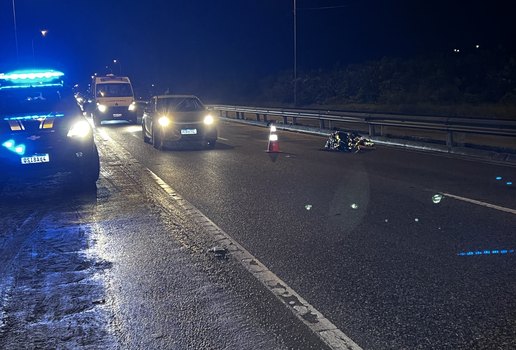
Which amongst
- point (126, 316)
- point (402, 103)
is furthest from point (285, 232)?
point (402, 103)

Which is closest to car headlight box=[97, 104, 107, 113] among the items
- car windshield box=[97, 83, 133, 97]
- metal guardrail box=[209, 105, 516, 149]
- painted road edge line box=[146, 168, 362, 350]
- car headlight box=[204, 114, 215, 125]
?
car windshield box=[97, 83, 133, 97]

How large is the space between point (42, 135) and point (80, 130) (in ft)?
2.28

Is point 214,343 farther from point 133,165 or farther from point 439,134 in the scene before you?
point 439,134

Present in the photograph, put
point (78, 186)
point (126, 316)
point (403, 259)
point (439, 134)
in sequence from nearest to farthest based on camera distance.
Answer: point (126, 316)
point (403, 259)
point (78, 186)
point (439, 134)

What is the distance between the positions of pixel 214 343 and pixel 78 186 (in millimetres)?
7932

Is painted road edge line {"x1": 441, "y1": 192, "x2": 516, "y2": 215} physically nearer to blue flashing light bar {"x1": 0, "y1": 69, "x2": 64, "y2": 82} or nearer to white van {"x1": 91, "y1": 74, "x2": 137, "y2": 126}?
blue flashing light bar {"x1": 0, "y1": 69, "x2": 64, "y2": 82}

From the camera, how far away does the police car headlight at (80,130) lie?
10734mm

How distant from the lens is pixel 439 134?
72.0ft

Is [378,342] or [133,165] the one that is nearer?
[378,342]

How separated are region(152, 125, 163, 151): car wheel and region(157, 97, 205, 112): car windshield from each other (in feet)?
2.67

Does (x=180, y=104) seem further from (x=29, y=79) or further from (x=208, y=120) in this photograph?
(x=29, y=79)

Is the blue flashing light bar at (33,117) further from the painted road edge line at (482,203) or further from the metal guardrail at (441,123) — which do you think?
the metal guardrail at (441,123)

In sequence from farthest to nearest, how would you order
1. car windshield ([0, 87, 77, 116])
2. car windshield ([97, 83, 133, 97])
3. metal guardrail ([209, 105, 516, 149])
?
1. car windshield ([97, 83, 133, 97])
2. metal guardrail ([209, 105, 516, 149])
3. car windshield ([0, 87, 77, 116])

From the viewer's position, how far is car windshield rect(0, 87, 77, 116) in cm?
1102
